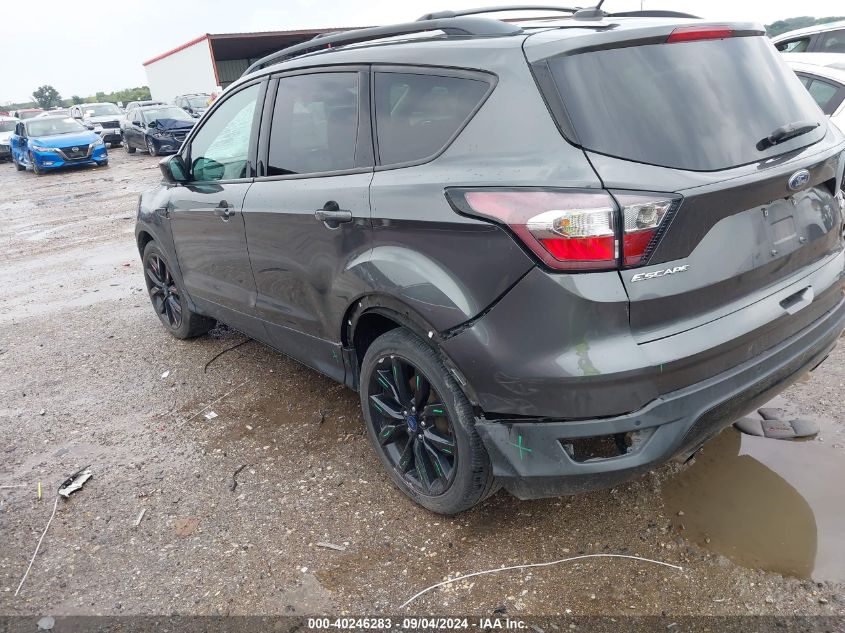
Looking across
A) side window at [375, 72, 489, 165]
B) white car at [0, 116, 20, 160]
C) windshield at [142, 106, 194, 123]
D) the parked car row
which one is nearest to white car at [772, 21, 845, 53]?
side window at [375, 72, 489, 165]

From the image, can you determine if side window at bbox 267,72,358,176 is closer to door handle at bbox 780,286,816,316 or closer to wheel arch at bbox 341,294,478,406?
wheel arch at bbox 341,294,478,406

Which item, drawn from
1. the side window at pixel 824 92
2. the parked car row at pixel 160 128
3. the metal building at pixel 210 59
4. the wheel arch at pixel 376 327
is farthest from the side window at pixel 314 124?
the metal building at pixel 210 59

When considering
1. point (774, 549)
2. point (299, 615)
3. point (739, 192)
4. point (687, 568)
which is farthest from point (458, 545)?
point (739, 192)

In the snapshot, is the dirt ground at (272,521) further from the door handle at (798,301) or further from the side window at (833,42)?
the side window at (833,42)

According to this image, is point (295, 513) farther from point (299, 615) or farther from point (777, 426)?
point (777, 426)

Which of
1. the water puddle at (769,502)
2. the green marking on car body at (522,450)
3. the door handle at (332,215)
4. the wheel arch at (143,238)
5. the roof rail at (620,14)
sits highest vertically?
the roof rail at (620,14)

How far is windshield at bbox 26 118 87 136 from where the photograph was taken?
1967 cm

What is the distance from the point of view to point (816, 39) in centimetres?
776

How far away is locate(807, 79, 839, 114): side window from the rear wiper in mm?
3782

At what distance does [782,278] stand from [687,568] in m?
1.11

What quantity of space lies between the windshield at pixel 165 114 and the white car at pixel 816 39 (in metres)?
17.4

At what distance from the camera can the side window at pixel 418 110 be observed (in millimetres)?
2400

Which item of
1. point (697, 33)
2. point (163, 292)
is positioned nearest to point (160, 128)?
point (163, 292)

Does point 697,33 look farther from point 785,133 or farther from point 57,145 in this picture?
point 57,145
